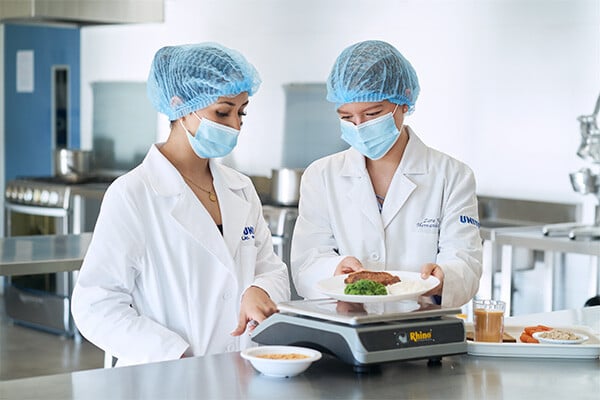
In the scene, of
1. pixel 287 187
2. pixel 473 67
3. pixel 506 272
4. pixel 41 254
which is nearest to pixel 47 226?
pixel 287 187

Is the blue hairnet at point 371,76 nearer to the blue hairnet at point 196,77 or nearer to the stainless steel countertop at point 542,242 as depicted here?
the blue hairnet at point 196,77

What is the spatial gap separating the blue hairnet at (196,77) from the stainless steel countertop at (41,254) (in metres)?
1.47

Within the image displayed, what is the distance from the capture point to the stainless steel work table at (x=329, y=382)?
1954 mm

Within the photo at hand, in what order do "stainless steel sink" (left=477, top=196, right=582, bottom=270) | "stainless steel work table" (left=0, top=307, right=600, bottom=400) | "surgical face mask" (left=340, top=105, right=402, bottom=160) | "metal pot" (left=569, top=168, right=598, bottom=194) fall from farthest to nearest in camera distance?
"stainless steel sink" (left=477, top=196, right=582, bottom=270) → "metal pot" (left=569, top=168, right=598, bottom=194) → "surgical face mask" (left=340, top=105, right=402, bottom=160) → "stainless steel work table" (left=0, top=307, right=600, bottom=400)

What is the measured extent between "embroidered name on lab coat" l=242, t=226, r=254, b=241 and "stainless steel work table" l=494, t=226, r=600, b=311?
7.06 ft

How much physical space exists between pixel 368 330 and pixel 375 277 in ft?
0.92

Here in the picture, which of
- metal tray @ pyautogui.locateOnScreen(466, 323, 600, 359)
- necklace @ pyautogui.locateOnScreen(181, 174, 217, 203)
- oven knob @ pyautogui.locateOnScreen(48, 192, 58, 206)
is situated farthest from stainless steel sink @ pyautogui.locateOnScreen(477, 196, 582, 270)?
oven knob @ pyautogui.locateOnScreen(48, 192, 58, 206)

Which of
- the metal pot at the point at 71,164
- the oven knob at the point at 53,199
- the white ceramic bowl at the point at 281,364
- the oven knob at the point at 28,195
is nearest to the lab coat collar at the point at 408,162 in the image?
the white ceramic bowl at the point at 281,364

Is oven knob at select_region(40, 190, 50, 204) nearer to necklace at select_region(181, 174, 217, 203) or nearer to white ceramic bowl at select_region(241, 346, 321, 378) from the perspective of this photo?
necklace at select_region(181, 174, 217, 203)

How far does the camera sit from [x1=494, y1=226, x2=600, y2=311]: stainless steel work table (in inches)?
173

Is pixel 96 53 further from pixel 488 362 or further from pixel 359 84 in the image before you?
pixel 488 362

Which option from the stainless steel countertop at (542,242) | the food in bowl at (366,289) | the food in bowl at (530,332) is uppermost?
the food in bowl at (366,289)

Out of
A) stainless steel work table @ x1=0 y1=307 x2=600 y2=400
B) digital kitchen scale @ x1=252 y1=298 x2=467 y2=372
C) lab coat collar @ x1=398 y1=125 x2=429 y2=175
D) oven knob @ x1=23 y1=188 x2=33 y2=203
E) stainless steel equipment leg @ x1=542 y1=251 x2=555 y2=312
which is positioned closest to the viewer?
stainless steel work table @ x1=0 y1=307 x2=600 y2=400

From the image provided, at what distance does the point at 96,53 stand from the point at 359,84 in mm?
5445
